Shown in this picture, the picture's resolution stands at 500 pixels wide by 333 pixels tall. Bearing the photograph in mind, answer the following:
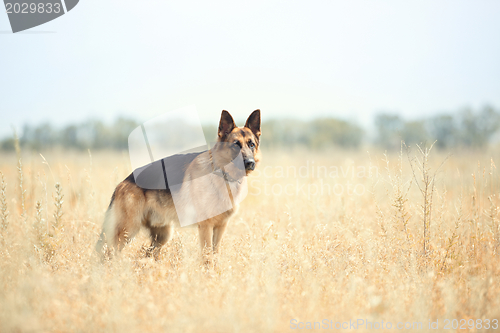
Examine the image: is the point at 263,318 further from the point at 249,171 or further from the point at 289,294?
the point at 249,171

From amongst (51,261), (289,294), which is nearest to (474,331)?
(289,294)

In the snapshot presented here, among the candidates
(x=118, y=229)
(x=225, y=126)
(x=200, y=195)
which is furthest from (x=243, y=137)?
(x=118, y=229)

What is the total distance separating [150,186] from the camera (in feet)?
13.9

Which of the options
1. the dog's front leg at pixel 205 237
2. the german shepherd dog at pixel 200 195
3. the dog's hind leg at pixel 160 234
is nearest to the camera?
the dog's front leg at pixel 205 237

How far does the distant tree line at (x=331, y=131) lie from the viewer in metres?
29.2

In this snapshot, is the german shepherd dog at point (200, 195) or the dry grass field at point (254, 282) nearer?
the dry grass field at point (254, 282)

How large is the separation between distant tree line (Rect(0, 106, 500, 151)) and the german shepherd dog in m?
24.0

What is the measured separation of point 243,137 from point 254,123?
376 millimetres

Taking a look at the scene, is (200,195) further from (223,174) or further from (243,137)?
(243,137)

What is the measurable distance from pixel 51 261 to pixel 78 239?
91 cm

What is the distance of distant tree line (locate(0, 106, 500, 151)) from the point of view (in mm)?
29172

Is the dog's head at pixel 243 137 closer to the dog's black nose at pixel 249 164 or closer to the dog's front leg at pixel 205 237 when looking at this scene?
the dog's black nose at pixel 249 164

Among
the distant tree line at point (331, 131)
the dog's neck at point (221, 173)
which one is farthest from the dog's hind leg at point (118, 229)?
the distant tree line at point (331, 131)

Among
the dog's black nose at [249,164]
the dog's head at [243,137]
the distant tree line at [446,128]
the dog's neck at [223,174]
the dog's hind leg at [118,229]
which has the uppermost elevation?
the dog's head at [243,137]
